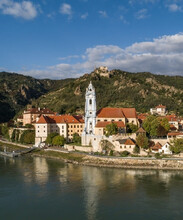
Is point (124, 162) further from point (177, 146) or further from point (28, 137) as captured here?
point (28, 137)

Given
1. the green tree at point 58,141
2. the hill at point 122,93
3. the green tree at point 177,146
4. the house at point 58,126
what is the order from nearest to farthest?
the green tree at point 177,146
the green tree at point 58,141
the house at point 58,126
the hill at point 122,93

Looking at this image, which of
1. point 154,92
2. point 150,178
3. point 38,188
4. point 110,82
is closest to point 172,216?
point 150,178

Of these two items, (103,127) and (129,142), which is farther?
(103,127)

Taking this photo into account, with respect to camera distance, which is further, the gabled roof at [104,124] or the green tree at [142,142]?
the gabled roof at [104,124]

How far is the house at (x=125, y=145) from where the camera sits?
32925 millimetres

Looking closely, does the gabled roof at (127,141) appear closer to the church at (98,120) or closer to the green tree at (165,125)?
the church at (98,120)

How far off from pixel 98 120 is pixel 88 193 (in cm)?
1871

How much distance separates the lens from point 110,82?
90.1m

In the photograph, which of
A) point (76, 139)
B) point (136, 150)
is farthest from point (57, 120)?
point (136, 150)

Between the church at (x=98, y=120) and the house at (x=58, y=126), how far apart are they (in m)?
6.67

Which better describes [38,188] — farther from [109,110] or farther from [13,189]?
[109,110]

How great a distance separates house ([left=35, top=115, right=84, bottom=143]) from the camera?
143 ft

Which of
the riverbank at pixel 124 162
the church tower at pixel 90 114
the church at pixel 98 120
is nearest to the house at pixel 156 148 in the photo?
the riverbank at pixel 124 162

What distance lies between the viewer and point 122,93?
80.8m
